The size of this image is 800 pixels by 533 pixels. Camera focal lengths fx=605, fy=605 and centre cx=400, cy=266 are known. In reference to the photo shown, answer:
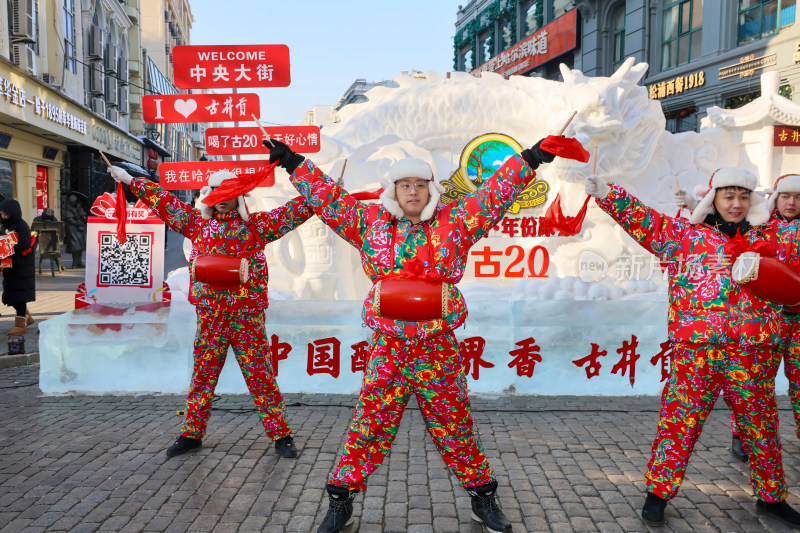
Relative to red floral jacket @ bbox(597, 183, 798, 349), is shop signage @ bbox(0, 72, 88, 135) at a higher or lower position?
higher

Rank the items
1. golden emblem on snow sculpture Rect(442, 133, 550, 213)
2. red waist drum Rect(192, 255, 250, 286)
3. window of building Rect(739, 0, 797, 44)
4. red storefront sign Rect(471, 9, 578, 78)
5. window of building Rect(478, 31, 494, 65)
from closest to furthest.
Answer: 1. red waist drum Rect(192, 255, 250, 286)
2. golden emblem on snow sculpture Rect(442, 133, 550, 213)
3. window of building Rect(739, 0, 797, 44)
4. red storefront sign Rect(471, 9, 578, 78)
5. window of building Rect(478, 31, 494, 65)

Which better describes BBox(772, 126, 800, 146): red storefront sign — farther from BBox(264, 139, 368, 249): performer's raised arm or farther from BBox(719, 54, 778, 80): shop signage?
BBox(719, 54, 778, 80): shop signage

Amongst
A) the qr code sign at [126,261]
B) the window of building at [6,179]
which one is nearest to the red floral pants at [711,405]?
the qr code sign at [126,261]

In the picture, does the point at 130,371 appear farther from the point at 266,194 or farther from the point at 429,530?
the point at 429,530

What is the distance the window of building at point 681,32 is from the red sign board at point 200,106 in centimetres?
1237

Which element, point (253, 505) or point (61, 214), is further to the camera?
point (61, 214)

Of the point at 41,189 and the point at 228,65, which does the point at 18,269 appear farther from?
the point at 41,189

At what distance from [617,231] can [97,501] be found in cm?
455

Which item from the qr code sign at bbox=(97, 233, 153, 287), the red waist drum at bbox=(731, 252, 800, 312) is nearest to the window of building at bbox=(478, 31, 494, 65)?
the qr code sign at bbox=(97, 233, 153, 287)

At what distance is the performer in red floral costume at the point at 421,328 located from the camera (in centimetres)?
243

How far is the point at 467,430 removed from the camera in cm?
247

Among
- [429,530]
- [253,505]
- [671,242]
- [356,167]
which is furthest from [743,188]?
[356,167]

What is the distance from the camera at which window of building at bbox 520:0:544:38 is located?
19.3 m

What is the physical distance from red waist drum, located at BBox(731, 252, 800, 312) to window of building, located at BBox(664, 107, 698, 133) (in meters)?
12.5
